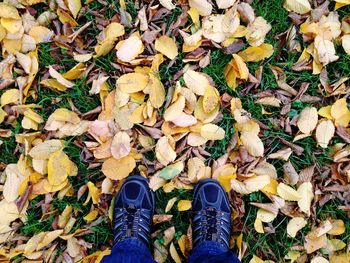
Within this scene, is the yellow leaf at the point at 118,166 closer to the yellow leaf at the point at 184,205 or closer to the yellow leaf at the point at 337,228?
the yellow leaf at the point at 184,205

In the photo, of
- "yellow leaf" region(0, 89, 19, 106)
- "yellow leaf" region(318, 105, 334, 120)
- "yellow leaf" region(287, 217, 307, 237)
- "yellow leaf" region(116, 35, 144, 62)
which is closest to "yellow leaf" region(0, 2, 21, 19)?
"yellow leaf" region(0, 89, 19, 106)

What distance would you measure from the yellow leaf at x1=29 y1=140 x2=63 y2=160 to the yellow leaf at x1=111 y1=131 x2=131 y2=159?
0.27 m

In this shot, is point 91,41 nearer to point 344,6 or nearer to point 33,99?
point 33,99

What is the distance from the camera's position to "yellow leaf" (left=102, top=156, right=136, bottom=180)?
93.5 inches

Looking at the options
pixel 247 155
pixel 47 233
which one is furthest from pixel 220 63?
pixel 47 233

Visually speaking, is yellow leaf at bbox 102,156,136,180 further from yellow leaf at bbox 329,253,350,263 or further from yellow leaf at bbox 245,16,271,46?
yellow leaf at bbox 329,253,350,263

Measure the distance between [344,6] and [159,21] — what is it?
912mm

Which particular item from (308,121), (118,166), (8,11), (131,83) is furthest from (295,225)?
(8,11)

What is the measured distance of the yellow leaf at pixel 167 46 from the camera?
7.95 feet

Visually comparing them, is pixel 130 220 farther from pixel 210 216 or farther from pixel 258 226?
pixel 258 226

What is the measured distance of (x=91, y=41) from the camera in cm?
249

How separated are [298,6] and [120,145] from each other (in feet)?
3.58

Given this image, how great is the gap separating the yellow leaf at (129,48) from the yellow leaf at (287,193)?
922 mm

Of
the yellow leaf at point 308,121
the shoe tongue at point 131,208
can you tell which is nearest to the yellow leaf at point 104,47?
the shoe tongue at point 131,208
